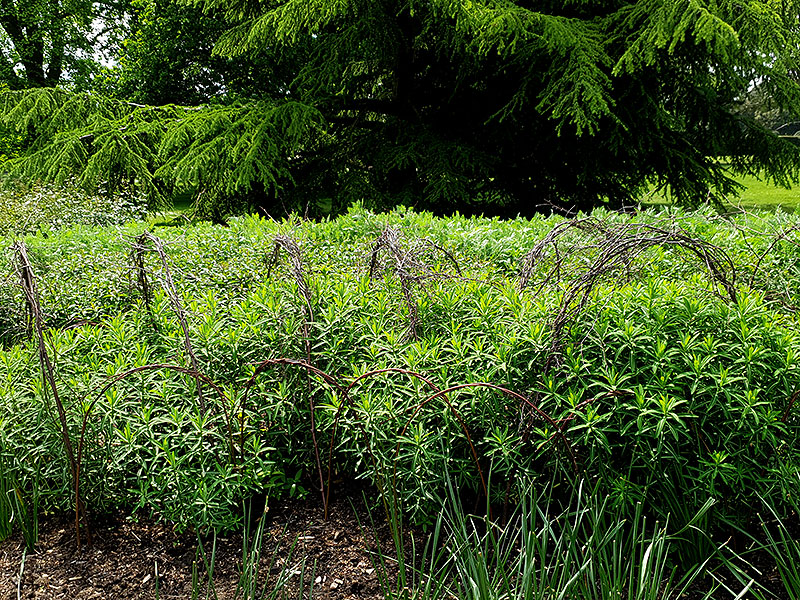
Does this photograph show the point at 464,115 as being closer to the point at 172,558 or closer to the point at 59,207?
the point at 59,207

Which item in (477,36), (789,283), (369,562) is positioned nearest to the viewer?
(369,562)

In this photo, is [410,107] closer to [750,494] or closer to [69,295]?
[69,295]

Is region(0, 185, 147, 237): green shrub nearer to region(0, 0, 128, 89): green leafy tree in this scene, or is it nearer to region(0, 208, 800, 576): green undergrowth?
region(0, 208, 800, 576): green undergrowth

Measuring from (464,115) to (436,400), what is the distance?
7892 millimetres

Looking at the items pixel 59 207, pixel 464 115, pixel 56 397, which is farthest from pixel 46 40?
pixel 56 397

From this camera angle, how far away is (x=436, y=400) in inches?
84.2

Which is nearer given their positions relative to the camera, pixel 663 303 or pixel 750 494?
pixel 750 494

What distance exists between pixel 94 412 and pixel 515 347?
1511 millimetres

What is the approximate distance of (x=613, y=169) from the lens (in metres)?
8.69

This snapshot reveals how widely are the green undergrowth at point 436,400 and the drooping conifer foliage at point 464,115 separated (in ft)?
14.0

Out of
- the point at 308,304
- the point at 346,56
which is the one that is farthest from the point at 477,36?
the point at 308,304

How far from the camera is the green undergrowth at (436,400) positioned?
197 cm

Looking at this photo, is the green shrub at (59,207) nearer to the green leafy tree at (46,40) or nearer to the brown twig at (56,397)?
the brown twig at (56,397)

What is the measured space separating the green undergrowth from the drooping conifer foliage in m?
4.28
